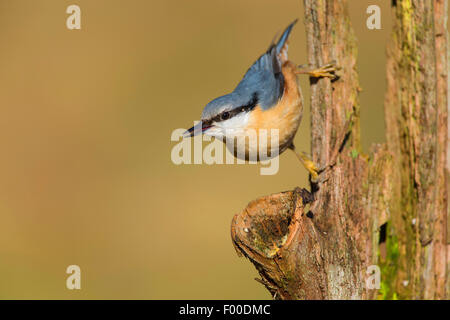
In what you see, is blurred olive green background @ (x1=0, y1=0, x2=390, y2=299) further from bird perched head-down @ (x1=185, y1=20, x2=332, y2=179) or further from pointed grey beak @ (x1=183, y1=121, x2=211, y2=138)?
pointed grey beak @ (x1=183, y1=121, x2=211, y2=138)

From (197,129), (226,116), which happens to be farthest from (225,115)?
(197,129)

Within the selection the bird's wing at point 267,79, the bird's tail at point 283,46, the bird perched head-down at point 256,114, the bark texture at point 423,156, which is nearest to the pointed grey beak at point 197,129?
the bird perched head-down at point 256,114

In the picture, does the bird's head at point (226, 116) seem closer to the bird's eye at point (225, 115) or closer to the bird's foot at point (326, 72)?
the bird's eye at point (225, 115)

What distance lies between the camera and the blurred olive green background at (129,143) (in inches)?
252

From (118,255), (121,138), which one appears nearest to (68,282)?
(118,255)

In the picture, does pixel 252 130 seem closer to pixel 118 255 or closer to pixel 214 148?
pixel 214 148

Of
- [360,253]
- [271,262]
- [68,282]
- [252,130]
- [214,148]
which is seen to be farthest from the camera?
[68,282]

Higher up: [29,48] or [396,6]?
[29,48]

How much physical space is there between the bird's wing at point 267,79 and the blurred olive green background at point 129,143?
2013mm

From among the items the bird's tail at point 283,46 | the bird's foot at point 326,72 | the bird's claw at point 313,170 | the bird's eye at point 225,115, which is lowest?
the bird's claw at point 313,170

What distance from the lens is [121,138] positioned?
7.27 meters

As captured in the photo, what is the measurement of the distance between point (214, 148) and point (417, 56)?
1.53 meters

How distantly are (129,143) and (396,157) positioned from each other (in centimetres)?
439

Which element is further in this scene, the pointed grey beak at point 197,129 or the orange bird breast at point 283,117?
the orange bird breast at point 283,117
